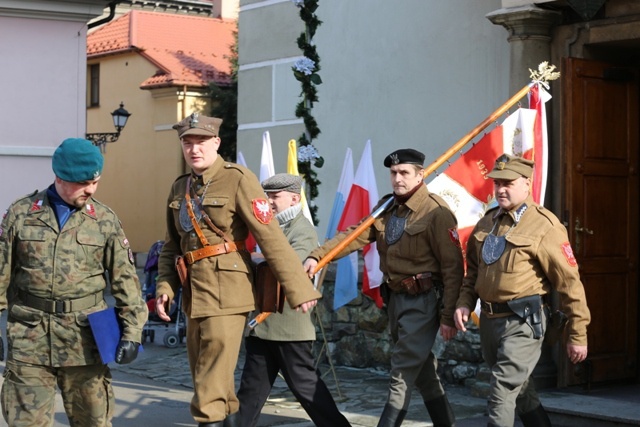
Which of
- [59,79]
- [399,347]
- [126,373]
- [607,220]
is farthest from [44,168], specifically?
[399,347]

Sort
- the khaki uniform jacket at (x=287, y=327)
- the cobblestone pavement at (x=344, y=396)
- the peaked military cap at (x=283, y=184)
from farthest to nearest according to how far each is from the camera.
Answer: the cobblestone pavement at (x=344, y=396) < the peaked military cap at (x=283, y=184) < the khaki uniform jacket at (x=287, y=327)

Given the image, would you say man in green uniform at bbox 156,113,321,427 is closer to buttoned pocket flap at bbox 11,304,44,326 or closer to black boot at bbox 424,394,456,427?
buttoned pocket flap at bbox 11,304,44,326

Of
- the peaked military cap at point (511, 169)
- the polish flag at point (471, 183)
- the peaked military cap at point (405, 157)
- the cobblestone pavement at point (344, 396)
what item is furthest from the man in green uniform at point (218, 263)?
the cobblestone pavement at point (344, 396)

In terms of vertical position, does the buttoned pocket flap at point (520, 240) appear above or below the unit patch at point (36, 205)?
below

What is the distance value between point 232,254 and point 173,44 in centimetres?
3007

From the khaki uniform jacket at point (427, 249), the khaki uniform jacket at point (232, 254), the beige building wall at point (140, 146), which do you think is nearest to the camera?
the khaki uniform jacket at point (232, 254)

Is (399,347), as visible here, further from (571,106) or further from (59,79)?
(59,79)

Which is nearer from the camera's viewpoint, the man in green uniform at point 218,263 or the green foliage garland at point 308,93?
the man in green uniform at point 218,263

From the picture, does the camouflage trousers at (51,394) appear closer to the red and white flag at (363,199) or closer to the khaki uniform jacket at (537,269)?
the khaki uniform jacket at (537,269)

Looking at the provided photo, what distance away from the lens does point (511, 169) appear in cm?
696

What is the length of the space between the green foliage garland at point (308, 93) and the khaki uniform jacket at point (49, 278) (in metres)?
4.98

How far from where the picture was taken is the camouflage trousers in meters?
5.91

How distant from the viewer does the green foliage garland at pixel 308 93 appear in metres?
10.9

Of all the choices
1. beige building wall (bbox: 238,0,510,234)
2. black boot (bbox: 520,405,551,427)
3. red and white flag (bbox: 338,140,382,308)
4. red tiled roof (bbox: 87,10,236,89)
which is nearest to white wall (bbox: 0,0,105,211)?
beige building wall (bbox: 238,0,510,234)
